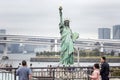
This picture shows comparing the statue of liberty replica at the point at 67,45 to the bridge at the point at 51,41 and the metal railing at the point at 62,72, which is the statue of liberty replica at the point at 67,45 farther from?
the bridge at the point at 51,41


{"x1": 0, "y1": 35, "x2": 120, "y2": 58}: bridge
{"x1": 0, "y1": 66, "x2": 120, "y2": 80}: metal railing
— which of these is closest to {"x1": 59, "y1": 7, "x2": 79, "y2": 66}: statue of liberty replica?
{"x1": 0, "y1": 66, "x2": 120, "y2": 80}: metal railing

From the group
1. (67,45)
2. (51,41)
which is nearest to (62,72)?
(67,45)

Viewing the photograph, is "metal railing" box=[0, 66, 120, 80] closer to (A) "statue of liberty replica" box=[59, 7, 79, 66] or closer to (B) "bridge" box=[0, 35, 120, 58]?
(A) "statue of liberty replica" box=[59, 7, 79, 66]

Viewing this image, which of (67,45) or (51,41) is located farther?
(51,41)

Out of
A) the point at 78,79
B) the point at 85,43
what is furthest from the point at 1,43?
the point at 78,79

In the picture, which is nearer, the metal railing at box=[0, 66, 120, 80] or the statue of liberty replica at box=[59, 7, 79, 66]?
the metal railing at box=[0, 66, 120, 80]

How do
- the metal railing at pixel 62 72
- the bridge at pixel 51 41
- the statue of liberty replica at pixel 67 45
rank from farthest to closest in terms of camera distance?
the bridge at pixel 51 41 → the statue of liberty replica at pixel 67 45 → the metal railing at pixel 62 72

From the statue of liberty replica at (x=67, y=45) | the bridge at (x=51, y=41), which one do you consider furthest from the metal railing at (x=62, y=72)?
the bridge at (x=51, y=41)

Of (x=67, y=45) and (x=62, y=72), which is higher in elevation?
(x=67, y=45)

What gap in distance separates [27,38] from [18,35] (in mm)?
2316

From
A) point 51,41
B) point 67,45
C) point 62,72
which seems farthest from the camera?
point 51,41

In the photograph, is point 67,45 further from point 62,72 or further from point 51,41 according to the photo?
point 51,41

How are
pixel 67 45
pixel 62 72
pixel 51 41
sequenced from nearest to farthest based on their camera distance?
pixel 62 72, pixel 67 45, pixel 51 41

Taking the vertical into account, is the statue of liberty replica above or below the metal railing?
above
